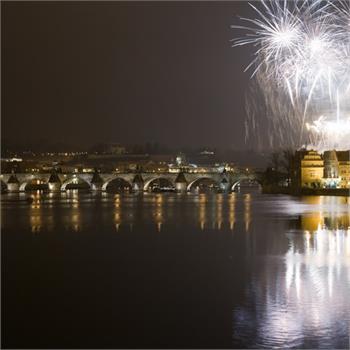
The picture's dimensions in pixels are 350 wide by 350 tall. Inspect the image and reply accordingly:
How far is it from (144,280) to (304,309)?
400 cm

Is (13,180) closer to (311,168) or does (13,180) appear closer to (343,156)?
(311,168)

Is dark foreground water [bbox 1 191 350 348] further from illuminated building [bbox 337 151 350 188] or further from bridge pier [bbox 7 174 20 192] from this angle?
bridge pier [bbox 7 174 20 192]

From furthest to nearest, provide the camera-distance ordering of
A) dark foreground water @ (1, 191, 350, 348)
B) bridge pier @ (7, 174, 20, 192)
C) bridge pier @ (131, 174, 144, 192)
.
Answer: bridge pier @ (131, 174, 144, 192) < bridge pier @ (7, 174, 20, 192) < dark foreground water @ (1, 191, 350, 348)

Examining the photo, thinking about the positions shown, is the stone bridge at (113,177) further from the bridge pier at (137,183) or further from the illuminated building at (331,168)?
the illuminated building at (331,168)

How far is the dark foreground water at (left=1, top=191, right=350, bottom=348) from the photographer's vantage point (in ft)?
32.3

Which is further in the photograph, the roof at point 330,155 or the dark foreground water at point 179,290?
the roof at point 330,155

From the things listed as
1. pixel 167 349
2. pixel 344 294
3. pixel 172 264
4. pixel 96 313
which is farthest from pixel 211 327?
pixel 172 264

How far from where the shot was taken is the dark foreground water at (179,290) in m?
9.84

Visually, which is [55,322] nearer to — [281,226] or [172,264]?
[172,264]

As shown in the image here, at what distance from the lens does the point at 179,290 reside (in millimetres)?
12953

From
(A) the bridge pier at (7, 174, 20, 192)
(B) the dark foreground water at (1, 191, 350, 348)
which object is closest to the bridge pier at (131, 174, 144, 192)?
(A) the bridge pier at (7, 174, 20, 192)

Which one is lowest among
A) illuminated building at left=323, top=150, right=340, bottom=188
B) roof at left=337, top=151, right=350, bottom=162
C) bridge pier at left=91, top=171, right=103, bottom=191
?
bridge pier at left=91, top=171, right=103, bottom=191

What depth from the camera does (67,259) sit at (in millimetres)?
17844

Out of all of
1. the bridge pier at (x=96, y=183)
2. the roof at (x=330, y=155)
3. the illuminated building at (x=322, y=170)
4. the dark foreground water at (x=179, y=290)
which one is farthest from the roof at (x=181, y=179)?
the dark foreground water at (x=179, y=290)
